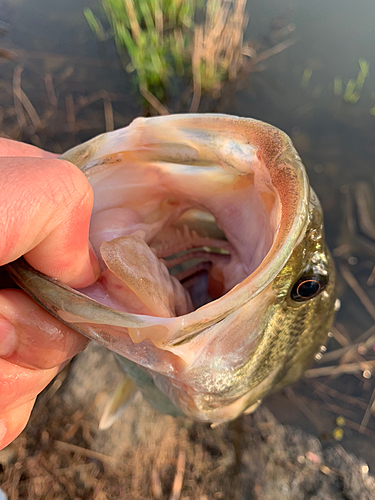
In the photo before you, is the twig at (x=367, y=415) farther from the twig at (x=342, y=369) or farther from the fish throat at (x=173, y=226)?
the fish throat at (x=173, y=226)

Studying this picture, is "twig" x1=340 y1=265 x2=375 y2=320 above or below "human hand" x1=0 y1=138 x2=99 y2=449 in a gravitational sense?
below

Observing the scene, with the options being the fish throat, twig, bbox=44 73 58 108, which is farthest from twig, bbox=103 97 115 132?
the fish throat

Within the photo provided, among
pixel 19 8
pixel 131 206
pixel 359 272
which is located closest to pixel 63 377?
pixel 131 206

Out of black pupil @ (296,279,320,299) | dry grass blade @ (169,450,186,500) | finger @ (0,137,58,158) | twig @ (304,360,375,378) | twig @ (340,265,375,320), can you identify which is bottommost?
dry grass blade @ (169,450,186,500)

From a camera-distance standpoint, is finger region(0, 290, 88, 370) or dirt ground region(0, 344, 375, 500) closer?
finger region(0, 290, 88, 370)

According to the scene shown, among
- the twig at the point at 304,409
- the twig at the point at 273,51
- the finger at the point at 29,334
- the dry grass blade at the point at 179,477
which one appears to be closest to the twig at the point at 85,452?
the dry grass blade at the point at 179,477

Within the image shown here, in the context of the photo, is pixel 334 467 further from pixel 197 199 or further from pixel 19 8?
pixel 19 8

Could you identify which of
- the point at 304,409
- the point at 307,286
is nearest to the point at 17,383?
the point at 307,286

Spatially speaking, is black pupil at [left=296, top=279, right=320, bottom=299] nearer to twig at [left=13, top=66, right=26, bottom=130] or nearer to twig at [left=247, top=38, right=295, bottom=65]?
twig at [left=247, top=38, right=295, bottom=65]
